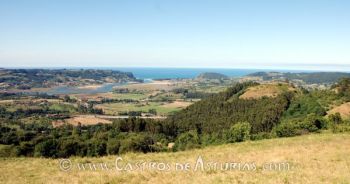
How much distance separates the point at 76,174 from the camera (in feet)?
67.7

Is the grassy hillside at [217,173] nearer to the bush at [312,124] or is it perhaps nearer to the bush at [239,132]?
the bush at [312,124]

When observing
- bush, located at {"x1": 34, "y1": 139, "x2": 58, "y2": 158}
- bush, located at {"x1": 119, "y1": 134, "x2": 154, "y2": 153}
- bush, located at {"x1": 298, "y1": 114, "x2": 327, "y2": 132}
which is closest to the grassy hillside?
bush, located at {"x1": 119, "y1": 134, "x2": 154, "y2": 153}

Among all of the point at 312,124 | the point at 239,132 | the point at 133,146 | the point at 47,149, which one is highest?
the point at 312,124

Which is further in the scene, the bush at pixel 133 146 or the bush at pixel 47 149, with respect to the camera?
the bush at pixel 47 149

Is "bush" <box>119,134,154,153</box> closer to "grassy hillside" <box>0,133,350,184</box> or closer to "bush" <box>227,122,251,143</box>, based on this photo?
"bush" <box>227,122,251,143</box>

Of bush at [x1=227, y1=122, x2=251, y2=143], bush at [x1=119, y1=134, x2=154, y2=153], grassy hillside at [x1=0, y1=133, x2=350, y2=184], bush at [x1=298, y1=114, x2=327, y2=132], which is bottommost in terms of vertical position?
bush at [x1=119, y1=134, x2=154, y2=153]

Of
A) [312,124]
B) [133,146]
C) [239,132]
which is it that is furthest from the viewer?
[133,146]

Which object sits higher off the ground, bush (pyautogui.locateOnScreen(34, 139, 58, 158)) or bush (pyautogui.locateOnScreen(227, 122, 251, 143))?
bush (pyautogui.locateOnScreen(227, 122, 251, 143))

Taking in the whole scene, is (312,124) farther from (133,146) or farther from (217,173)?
(217,173)

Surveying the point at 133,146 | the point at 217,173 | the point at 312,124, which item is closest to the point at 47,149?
the point at 133,146

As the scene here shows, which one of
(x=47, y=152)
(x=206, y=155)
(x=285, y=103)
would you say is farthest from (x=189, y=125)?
(x=206, y=155)

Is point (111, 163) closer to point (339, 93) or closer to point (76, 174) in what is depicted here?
point (76, 174)

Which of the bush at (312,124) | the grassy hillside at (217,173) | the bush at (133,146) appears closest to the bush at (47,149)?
the bush at (133,146)

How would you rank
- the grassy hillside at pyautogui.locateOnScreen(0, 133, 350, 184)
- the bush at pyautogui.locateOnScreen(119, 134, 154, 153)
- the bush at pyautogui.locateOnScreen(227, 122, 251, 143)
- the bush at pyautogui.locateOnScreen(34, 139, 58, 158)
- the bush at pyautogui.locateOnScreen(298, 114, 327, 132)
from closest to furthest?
1. the grassy hillside at pyautogui.locateOnScreen(0, 133, 350, 184)
2. the bush at pyautogui.locateOnScreen(298, 114, 327, 132)
3. the bush at pyautogui.locateOnScreen(119, 134, 154, 153)
4. the bush at pyautogui.locateOnScreen(227, 122, 251, 143)
5. the bush at pyautogui.locateOnScreen(34, 139, 58, 158)
